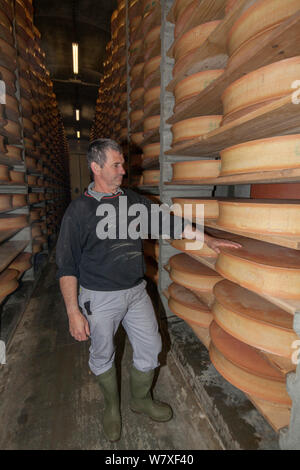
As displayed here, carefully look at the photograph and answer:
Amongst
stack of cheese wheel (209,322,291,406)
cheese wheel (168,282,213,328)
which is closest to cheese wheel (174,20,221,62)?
cheese wheel (168,282,213,328)

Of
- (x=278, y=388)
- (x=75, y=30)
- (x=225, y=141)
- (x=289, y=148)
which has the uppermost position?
Answer: (x=75, y=30)

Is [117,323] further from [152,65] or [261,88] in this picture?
[152,65]

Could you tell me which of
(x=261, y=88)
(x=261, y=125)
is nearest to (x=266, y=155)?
(x=261, y=125)

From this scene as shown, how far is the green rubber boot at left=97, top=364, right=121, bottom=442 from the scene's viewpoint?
1.75 meters

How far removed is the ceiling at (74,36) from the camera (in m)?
7.35

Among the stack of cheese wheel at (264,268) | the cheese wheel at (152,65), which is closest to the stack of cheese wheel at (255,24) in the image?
the stack of cheese wheel at (264,268)

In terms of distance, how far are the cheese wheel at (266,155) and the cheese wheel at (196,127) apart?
1.98 ft

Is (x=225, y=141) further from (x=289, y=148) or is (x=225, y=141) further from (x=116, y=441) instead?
(x=116, y=441)

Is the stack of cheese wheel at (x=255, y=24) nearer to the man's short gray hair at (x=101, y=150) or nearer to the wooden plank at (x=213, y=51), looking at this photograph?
the wooden plank at (x=213, y=51)

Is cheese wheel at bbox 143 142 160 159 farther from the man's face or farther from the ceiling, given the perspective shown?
the ceiling

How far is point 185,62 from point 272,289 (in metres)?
2.09

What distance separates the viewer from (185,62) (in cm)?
221

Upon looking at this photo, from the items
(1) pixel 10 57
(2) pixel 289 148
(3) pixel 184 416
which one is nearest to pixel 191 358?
(3) pixel 184 416

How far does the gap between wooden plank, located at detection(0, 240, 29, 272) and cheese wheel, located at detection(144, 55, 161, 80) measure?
9.86ft
